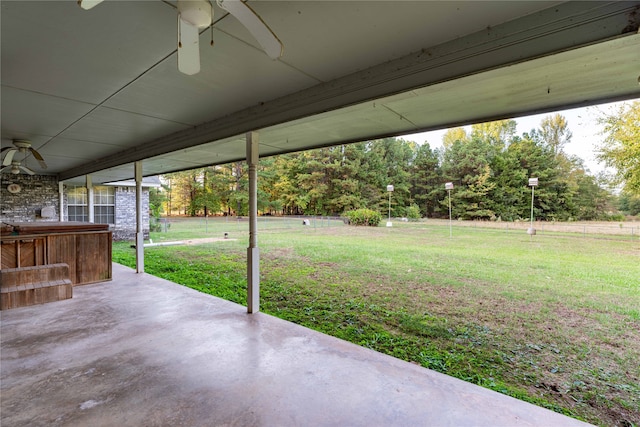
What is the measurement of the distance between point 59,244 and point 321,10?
627 centimetres

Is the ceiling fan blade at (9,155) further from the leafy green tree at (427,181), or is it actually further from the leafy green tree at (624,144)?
the leafy green tree at (427,181)

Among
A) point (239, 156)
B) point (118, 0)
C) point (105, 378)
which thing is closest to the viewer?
point (118, 0)

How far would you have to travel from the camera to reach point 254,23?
1300mm

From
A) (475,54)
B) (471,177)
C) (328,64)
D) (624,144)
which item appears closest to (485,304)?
(475,54)

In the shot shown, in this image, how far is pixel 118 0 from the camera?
164 cm

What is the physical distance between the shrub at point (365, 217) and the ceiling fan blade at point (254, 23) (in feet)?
54.9

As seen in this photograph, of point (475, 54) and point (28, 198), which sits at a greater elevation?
point (475, 54)

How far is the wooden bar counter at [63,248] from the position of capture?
4906 millimetres

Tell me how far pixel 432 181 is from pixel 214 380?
63.0 ft

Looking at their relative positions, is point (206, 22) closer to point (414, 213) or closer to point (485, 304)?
point (485, 304)

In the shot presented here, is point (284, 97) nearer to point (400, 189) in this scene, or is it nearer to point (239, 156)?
point (239, 156)

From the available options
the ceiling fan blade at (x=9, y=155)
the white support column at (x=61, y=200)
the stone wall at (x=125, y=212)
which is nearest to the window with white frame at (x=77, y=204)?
the white support column at (x=61, y=200)

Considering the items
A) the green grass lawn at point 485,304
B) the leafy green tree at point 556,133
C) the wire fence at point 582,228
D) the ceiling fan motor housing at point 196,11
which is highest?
the leafy green tree at point 556,133

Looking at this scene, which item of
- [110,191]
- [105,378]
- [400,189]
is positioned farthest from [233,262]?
[400,189]
